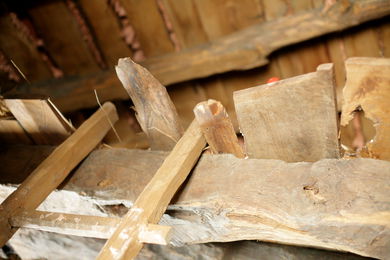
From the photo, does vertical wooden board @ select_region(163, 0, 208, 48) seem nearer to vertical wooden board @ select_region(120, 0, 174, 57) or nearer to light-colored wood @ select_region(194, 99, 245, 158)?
vertical wooden board @ select_region(120, 0, 174, 57)

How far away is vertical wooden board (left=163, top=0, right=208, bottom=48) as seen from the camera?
313 centimetres

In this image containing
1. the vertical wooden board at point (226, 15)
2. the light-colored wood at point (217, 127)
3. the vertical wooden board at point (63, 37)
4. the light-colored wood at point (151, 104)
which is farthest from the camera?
the vertical wooden board at point (63, 37)

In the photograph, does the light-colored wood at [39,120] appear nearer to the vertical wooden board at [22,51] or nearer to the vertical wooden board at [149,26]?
the vertical wooden board at [149,26]

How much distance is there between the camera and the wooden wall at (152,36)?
10.2ft

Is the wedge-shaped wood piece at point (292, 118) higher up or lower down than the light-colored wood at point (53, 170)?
higher up

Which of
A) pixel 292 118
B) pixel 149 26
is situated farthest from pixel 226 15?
pixel 292 118

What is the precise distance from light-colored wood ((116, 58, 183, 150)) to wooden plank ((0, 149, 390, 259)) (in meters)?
0.09

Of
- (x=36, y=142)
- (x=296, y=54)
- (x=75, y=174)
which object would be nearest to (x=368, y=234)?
(x=75, y=174)

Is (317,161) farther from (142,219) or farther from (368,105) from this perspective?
(142,219)

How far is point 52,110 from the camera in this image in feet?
6.02

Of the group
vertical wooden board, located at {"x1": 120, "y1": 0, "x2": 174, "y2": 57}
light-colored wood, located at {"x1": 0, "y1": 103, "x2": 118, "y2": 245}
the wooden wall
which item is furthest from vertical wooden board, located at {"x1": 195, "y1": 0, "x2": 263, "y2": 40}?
light-colored wood, located at {"x1": 0, "y1": 103, "x2": 118, "y2": 245}

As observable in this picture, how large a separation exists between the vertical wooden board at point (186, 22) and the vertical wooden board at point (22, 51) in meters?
1.28

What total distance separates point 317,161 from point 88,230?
0.85 meters

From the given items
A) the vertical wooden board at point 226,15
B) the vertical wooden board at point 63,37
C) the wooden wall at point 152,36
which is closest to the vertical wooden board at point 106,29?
the wooden wall at point 152,36
